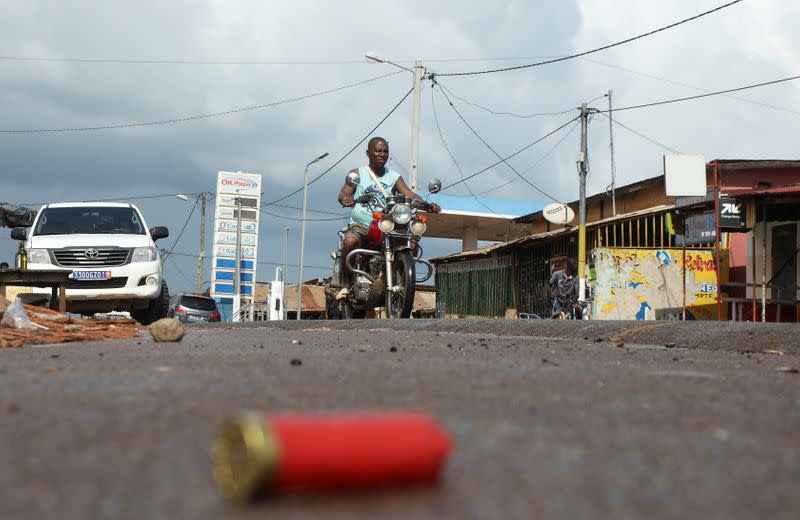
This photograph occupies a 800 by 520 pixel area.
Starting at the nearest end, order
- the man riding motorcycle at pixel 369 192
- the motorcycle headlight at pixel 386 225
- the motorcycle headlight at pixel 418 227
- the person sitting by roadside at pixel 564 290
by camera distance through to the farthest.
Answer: the motorcycle headlight at pixel 386 225 < the motorcycle headlight at pixel 418 227 < the man riding motorcycle at pixel 369 192 < the person sitting by roadside at pixel 564 290

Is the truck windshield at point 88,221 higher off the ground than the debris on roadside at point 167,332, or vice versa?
the truck windshield at point 88,221

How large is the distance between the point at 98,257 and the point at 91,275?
352mm

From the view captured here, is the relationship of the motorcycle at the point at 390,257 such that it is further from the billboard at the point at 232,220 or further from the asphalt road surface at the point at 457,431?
the billboard at the point at 232,220

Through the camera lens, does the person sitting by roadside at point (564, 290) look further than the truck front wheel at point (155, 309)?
Yes

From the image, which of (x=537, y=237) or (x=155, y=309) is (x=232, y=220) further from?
(x=155, y=309)

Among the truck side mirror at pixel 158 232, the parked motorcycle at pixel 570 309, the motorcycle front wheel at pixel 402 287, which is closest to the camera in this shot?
the motorcycle front wheel at pixel 402 287

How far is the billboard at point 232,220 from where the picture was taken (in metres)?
63.2

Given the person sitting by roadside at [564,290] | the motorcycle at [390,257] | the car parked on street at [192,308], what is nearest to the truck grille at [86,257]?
the motorcycle at [390,257]

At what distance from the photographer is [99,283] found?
1310 centimetres

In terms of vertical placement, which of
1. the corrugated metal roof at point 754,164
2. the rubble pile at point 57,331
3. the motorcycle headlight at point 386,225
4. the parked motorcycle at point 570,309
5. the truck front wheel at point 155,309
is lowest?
the rubble pile at point 57,331

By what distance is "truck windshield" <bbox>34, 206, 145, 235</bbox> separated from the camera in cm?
1377

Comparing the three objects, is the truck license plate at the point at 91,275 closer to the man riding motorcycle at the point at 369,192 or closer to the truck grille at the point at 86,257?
the truck grille at the point at 86,257

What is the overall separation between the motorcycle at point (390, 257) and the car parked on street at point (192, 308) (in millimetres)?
14405

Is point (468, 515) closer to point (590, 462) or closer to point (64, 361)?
point (590, 462)
